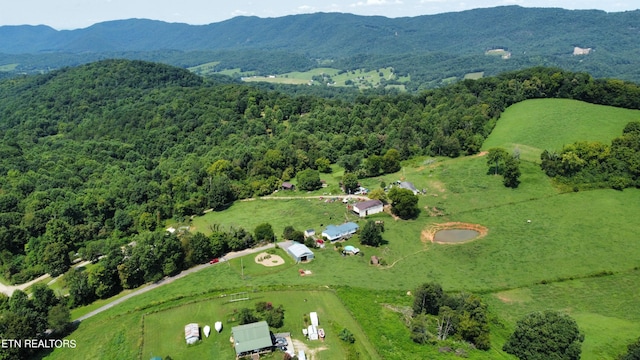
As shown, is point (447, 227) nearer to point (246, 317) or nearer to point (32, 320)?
point (246, 317)

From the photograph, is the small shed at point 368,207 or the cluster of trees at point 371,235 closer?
the cluster of trees at point 371,235

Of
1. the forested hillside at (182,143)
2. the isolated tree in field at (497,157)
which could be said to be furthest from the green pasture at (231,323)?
the isolated tree in field at (497,157)

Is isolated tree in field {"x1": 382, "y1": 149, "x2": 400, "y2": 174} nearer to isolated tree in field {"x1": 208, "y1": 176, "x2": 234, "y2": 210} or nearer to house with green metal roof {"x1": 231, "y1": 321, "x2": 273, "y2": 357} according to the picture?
isolated tree in field {"x1": 208, "y1": 176, "x2": 234, "y2": 210}

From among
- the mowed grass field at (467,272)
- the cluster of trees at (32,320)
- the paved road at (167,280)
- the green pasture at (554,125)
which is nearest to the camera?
the cluster of trees at (32,320)

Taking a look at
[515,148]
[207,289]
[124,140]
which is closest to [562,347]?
[207,289]

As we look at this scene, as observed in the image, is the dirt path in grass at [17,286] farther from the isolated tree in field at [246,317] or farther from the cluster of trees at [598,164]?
the cluster of trees at [598,164]

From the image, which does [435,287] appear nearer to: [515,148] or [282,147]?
[515,148]

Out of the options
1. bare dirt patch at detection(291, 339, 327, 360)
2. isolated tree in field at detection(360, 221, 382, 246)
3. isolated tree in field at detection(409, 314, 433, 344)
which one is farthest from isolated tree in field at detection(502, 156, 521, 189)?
bare dirt patch at detection(291, 339, 327, 360)
